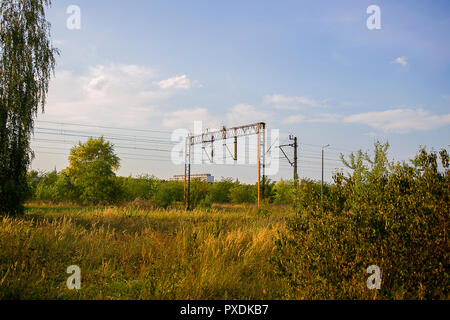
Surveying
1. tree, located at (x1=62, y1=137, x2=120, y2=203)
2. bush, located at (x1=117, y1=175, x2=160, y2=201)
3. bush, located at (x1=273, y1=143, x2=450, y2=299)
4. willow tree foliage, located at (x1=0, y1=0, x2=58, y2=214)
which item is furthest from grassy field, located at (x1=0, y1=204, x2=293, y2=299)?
bush, located at (x1=117, y1=175, x2=160, y2=201)

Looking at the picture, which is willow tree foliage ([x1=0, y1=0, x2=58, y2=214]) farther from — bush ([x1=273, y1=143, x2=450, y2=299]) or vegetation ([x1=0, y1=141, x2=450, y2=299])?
bush ([x1=273, y1=143, x2=450, y2=299])

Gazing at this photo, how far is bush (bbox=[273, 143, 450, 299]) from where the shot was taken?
3859 millimetres

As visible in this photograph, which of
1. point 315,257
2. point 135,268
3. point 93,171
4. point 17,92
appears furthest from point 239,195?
point 315,257

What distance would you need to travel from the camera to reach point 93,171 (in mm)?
32031

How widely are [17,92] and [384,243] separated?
57.9ft

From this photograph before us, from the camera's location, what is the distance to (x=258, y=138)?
2572 centimetres

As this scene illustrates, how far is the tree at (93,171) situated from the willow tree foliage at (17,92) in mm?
16074

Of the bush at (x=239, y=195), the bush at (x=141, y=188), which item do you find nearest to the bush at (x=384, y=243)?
the bush at (x=141, y=188)

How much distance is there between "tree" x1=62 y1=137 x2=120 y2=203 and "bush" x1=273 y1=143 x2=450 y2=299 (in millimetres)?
30325

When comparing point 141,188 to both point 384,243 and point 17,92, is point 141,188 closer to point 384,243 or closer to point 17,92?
point 17,92

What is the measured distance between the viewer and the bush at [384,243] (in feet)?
12.7

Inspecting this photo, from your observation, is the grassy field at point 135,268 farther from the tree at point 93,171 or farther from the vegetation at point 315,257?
the tree at point 93,171

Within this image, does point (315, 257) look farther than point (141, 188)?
No
